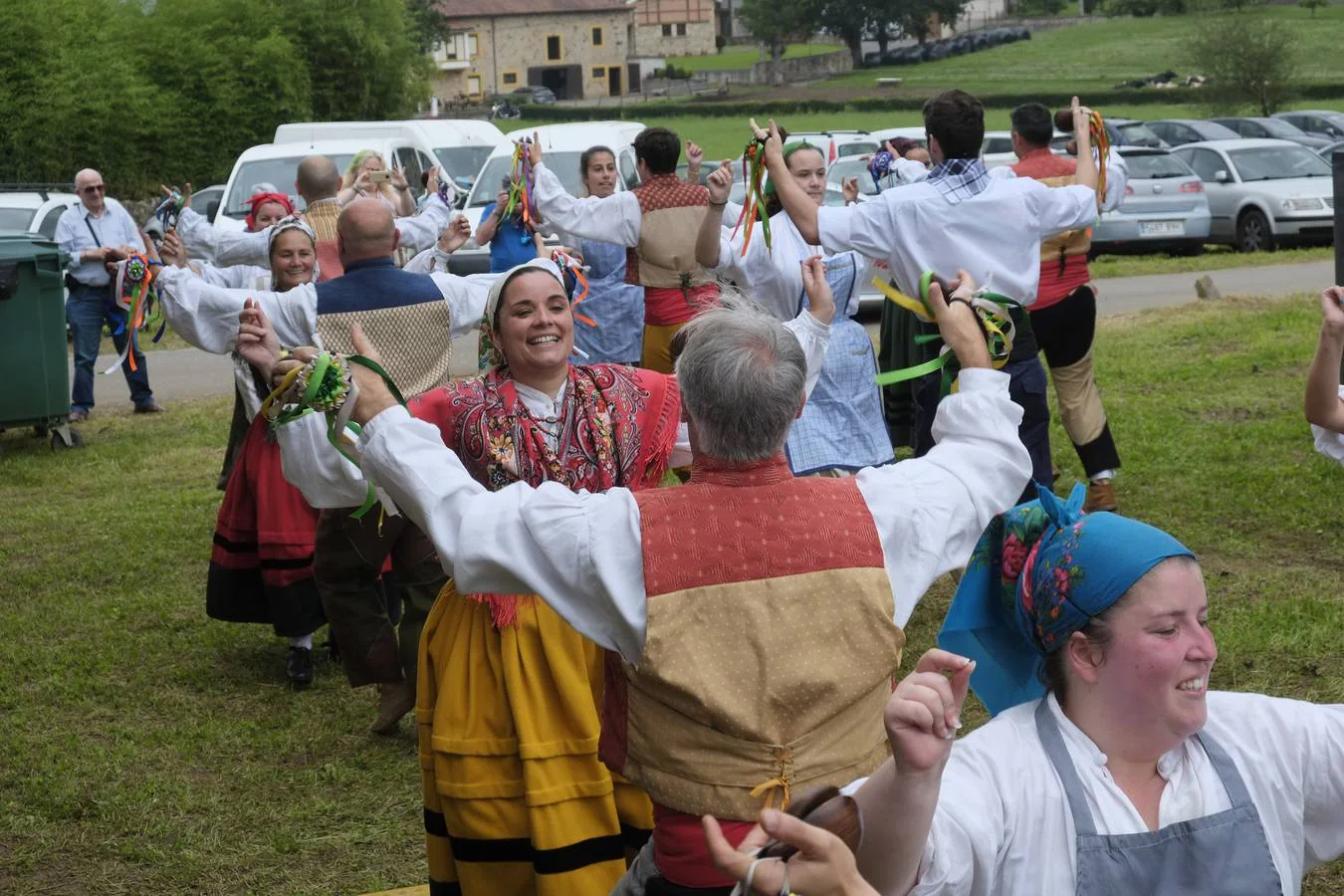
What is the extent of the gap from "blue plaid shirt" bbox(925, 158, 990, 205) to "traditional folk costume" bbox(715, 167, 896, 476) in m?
0.56

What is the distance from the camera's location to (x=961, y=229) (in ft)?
A: 20.6

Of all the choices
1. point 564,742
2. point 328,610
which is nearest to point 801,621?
point 564,742

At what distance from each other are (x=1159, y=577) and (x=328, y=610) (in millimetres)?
3805

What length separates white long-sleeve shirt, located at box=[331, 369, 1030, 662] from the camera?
284 cm

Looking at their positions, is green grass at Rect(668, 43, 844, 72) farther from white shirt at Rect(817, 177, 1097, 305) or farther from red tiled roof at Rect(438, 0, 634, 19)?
white shirt at Rect(817, 177, 1097, 305)

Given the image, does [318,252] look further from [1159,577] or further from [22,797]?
[1159,577]

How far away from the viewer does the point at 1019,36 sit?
325 ft

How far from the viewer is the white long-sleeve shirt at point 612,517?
2.84 m

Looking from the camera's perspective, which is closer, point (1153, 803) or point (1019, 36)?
point (1153, 803)

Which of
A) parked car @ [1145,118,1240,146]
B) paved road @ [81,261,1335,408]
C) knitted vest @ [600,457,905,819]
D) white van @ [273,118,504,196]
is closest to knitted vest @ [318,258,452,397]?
knitted vest @ [600,457,905,819]

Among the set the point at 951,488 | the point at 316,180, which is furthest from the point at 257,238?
the point at 951,488

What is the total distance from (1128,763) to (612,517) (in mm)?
923

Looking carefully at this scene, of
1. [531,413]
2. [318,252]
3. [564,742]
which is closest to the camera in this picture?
[564,742]

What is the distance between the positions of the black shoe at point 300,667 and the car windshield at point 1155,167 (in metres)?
15.9
